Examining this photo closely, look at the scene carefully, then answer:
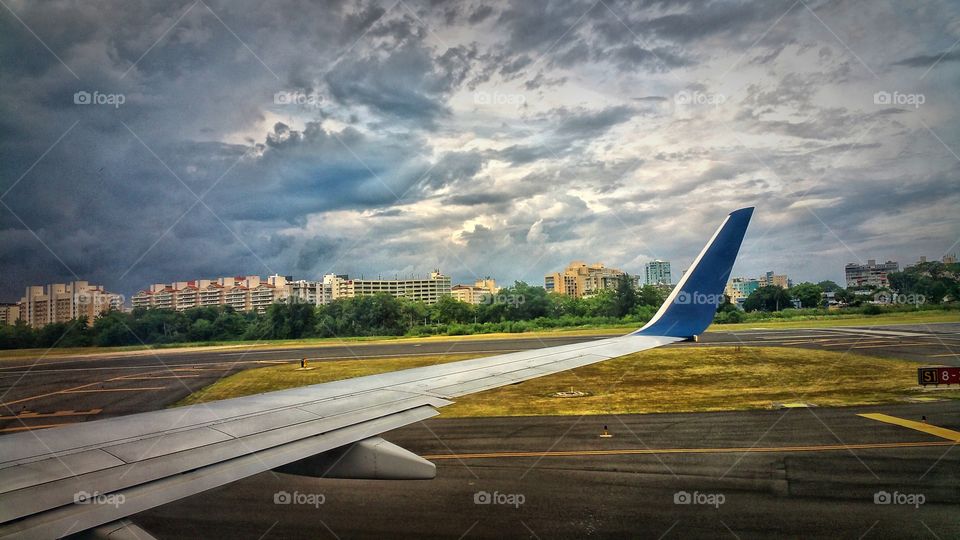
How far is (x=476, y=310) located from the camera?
158ft

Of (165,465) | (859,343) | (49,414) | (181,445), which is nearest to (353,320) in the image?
(49,414)

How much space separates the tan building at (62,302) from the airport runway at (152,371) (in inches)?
806

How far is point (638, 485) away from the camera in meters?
6.68

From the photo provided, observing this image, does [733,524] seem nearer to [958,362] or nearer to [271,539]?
[271,539]

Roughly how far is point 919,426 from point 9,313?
77772mm

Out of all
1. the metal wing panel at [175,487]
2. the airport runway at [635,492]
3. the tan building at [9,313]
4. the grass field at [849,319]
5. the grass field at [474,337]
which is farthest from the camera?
the tan building at [9,313]

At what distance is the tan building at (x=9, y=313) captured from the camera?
47.7m

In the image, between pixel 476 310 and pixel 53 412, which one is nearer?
pixel 53 412

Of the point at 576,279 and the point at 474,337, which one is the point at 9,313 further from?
the point at 576,279

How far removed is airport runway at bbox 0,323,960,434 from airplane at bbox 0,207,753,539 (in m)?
14.1

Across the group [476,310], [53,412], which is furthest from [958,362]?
[476,310]

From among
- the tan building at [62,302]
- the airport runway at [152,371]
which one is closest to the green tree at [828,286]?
the airport runway at [152,371]

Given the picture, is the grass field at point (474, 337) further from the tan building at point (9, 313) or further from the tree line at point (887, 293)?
the tan building at point (9, 313)

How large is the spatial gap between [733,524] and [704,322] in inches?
100
